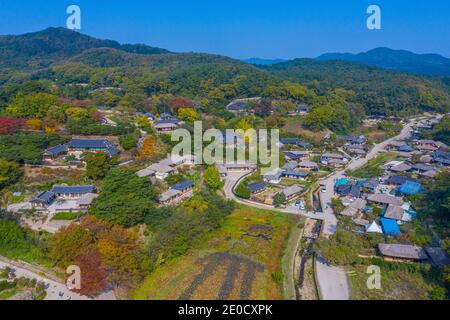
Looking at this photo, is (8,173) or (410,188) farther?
(410,188)

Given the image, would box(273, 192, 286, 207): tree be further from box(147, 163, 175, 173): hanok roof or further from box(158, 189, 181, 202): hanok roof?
box(147, 163, 175, 173): hanok roof

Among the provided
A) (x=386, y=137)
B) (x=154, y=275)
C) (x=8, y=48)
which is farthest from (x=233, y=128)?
(x=8, y=48)

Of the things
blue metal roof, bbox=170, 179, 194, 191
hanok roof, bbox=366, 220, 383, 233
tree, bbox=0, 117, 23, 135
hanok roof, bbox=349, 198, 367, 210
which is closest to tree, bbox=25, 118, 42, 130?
tree, bbox=0, 117, 23, 135

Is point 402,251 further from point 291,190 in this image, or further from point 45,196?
point 45,196

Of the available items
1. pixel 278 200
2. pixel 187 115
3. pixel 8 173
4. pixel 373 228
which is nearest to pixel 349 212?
pixel 373 228

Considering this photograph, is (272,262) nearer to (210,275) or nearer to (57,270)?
(210,275)
